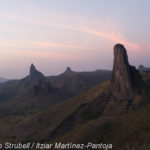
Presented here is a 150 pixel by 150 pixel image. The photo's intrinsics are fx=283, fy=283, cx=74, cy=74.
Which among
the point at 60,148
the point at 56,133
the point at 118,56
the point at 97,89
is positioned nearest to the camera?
the point at 60,148

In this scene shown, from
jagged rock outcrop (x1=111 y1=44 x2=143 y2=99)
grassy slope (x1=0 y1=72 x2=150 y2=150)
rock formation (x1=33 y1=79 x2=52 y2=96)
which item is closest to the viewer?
grassy slope (x1=0 y1=72 x2=150 y2=150)

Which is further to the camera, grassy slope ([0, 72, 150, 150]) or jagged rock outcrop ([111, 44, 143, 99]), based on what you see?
jagged rock outcrop ([111, 44, 143, 99])

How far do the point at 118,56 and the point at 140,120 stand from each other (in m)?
54.7

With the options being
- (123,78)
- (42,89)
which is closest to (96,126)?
(123,78)

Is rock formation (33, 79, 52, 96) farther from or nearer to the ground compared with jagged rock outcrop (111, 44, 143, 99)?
nearer to the ground

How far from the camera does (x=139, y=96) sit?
11500 cm

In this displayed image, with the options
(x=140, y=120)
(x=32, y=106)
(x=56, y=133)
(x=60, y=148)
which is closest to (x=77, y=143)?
(x=60, y=148)

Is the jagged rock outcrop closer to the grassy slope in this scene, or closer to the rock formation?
the grassy slope

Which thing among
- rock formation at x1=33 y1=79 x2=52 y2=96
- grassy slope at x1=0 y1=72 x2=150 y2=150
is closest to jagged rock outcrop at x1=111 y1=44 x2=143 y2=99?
grassy slope at x1=0 y1=72 x2=150 y2=150

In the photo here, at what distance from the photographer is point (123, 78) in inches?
4798

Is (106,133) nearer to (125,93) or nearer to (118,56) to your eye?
(125,93)

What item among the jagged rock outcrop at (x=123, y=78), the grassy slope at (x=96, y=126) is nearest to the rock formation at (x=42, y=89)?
the grassy slope at (x=96, y=126)

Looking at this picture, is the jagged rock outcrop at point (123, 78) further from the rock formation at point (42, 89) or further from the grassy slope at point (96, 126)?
the rock formation at point (42, 89)

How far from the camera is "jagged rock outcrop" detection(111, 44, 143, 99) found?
119375mm
